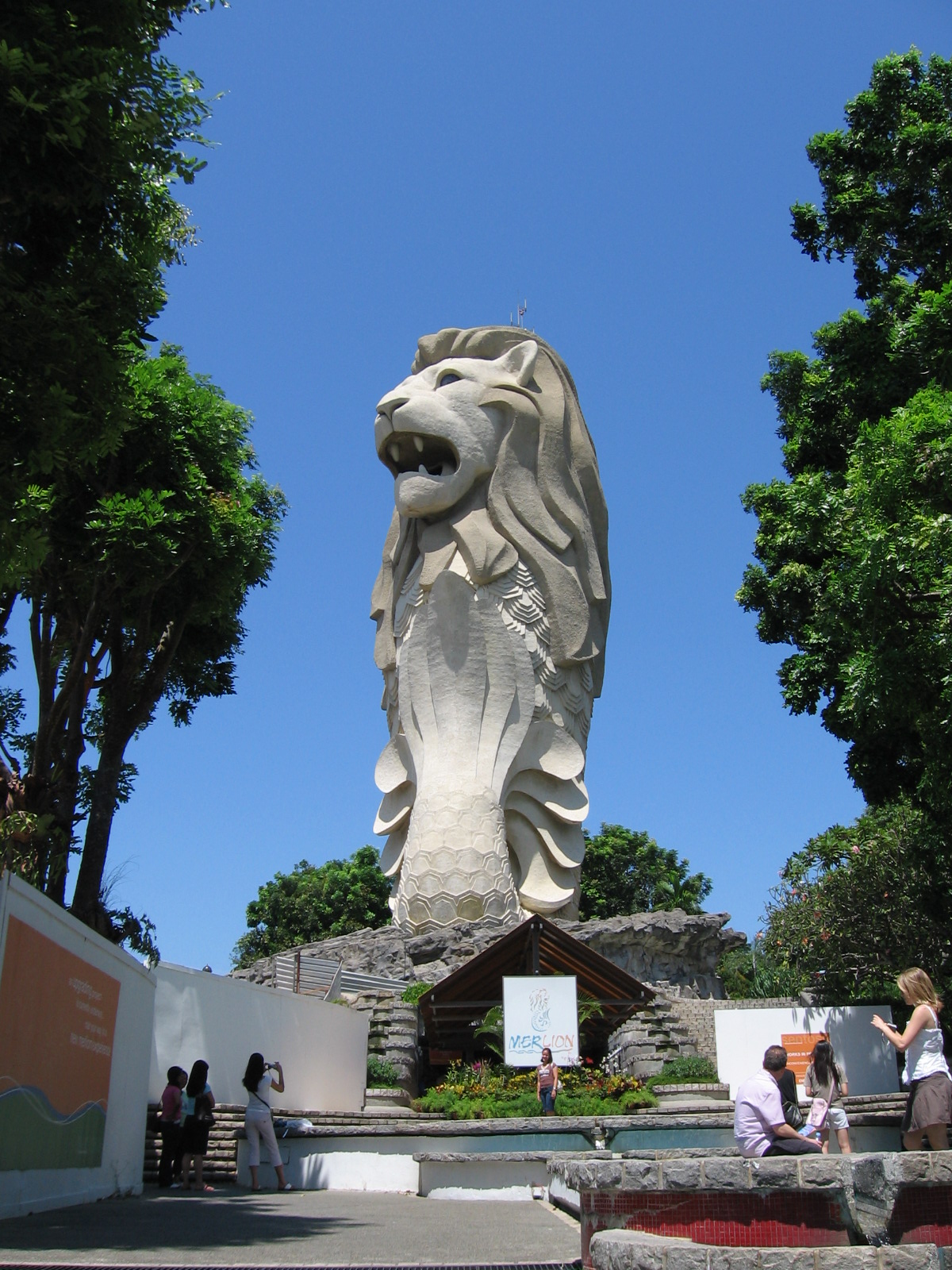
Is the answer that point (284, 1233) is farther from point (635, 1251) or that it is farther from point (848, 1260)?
point (848, 1260)

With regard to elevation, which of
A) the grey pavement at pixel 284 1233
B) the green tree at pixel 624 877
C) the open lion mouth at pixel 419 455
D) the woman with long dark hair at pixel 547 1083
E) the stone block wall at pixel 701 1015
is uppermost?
the open lion mouth at pixel 419 455

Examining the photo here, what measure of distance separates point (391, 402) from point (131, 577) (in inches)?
382

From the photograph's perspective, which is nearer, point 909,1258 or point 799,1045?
point 909,1258

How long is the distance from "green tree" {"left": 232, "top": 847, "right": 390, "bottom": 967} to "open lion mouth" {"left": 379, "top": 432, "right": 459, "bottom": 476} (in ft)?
56.8

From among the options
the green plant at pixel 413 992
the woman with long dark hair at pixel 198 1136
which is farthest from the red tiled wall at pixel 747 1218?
the green plant at pixel 413 992

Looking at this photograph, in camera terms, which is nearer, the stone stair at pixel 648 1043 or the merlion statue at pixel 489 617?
the stone stair at pixel 648 1043

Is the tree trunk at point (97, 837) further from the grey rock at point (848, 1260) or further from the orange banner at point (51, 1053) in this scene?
the grey rock at point (848, 1260)

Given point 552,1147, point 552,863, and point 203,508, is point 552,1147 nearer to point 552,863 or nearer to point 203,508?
point 203,508

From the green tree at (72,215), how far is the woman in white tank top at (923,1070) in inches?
187

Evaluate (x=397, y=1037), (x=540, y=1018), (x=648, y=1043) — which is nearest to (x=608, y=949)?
(x=648, y=1043)

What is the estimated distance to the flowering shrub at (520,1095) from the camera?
11.4 m

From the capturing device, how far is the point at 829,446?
645 inches

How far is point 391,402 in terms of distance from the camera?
22078 millimetres

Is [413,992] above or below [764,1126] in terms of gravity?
above
